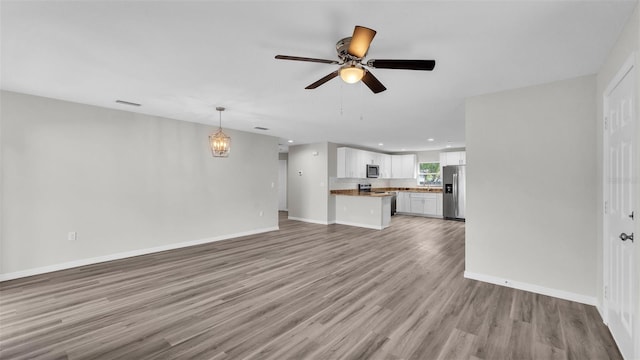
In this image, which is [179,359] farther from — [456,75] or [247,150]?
[247,150]

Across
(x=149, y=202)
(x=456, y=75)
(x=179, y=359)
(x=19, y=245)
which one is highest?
(x=456, y=75)

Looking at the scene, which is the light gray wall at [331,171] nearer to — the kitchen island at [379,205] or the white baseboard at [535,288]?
the kitchen island at [379,205]

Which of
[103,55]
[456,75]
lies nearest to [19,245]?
[103,55]

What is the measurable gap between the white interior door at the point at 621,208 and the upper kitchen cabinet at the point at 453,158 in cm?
637

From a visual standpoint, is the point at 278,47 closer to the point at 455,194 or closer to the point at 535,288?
the point at 535,288

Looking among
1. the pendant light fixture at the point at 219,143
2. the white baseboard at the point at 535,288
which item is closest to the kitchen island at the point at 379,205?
the white baseboard at the point at 535,288

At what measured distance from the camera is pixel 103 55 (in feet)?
7.81

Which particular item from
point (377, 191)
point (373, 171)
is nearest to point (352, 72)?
point (373, 171)

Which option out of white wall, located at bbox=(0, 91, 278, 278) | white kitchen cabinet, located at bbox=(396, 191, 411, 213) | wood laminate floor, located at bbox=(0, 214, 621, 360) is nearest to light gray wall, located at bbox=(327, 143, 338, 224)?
white wall, located at bbox=(0, 91, 278, 278)

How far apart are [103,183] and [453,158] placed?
353 inches

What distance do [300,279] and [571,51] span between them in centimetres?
357

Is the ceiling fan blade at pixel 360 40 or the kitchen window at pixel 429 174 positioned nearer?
the ceiling fan blade at pixel 360 40

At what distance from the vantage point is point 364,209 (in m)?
7.29

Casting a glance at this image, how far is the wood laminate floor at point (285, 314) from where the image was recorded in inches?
79.7
